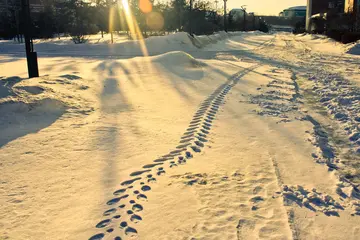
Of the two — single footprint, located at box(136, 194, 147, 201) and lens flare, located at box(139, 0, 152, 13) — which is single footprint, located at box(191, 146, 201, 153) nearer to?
single footprint, located at box(136, 194, 147, 201)

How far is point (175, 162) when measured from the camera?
14.5 feet

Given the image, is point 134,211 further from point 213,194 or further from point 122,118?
point 122,118

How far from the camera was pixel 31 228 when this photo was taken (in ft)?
9.82

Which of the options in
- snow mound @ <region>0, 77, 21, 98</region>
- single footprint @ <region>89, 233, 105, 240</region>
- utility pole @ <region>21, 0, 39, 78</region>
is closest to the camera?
single footprint @ <region>89, 233, 105, 240</region>

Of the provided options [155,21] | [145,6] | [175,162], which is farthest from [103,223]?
[155,21]

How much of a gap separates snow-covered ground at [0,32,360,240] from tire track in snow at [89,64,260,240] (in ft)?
0.05

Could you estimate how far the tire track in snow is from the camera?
3.00m

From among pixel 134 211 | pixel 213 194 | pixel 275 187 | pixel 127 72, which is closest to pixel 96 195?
pixel 134 211

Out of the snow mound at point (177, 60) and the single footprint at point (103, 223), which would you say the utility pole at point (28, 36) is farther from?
the single footprint at point (103, 223)

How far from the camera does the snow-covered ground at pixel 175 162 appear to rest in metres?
3.06

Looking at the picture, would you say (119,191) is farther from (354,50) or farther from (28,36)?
(354,50)

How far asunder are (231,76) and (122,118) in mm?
6286

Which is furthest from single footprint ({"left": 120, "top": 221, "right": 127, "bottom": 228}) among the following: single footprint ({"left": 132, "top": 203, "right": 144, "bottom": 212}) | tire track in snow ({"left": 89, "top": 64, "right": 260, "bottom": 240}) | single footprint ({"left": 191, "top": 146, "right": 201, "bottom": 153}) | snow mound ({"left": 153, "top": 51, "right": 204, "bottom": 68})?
snow mound ({"left": 153, "top": 51, "right": 204, "bottom": 68})

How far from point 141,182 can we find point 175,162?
70 centimetres
